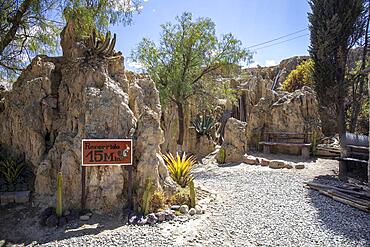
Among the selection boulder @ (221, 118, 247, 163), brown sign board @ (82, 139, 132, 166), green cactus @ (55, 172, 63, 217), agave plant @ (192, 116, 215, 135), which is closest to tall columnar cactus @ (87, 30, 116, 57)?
brown sign board @ (82, 139, 132, 166)

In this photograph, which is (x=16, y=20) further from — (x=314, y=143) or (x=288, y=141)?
(x=314, y=143)

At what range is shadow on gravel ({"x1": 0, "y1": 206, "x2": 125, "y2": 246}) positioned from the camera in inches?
222

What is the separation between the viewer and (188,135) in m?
16.1

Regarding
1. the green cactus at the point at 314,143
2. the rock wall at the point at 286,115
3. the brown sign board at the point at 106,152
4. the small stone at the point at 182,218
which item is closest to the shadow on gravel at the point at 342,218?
the small stone at the point at 182,218

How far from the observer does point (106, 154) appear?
6457mm

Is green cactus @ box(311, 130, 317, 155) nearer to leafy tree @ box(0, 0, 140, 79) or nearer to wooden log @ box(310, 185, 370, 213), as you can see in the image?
wooden log @ box(310, 185, 370, 213)

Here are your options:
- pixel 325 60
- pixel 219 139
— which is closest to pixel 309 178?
pixel 325 60

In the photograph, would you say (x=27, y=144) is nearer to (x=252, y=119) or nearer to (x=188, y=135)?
(x=188, y=135)

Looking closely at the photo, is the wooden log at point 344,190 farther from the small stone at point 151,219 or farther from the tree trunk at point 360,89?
the small stone at point 151,219

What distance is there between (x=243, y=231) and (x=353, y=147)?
6.61 m

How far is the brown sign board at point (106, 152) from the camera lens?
20.7 ft

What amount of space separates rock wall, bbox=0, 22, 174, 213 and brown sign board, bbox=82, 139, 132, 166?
0.75 ft

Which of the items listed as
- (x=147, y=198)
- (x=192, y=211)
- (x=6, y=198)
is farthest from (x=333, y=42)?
(x=6, y=198)

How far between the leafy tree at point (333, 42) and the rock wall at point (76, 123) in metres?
7.67
